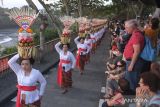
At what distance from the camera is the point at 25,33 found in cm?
771

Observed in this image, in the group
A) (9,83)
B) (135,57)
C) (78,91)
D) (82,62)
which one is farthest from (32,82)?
(82,62)

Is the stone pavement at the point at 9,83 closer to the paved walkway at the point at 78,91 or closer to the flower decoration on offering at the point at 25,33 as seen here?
the paved walkway at the point at 78,91

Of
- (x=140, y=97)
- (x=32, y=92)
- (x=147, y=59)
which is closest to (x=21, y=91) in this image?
(x=32, y=92)

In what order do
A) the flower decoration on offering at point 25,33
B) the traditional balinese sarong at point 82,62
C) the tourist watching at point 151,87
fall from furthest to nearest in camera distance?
1. the traditional balinese sarong at point 82,62
2. the flower decoration on offering at point 25,33
3. the tourist watching at point 151,87

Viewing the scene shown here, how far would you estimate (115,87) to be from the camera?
7.44 meters

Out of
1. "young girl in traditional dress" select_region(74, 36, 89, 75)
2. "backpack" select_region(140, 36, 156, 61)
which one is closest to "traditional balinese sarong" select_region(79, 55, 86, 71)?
"young girl in traditional dress" select_region(74, 36, 89, 75)

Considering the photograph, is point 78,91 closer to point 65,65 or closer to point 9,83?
point 65,65

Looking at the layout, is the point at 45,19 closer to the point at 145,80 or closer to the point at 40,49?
the point at 40,49

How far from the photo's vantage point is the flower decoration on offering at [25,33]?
7355 millimetres

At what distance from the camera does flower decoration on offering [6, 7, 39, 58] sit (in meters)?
7.36

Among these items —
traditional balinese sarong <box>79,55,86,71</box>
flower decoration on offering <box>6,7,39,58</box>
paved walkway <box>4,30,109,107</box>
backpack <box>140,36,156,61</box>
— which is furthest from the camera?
traditional balinese sarong <box>79,55,86,71</box>

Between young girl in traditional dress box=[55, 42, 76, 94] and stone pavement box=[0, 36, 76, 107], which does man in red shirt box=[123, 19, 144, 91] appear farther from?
young girl in traditional dress box=[55, 42, 76, 94]

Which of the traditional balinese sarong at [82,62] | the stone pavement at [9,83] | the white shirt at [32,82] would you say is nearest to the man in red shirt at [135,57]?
the white shirt at [32,82]

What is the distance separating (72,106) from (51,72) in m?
5.85
